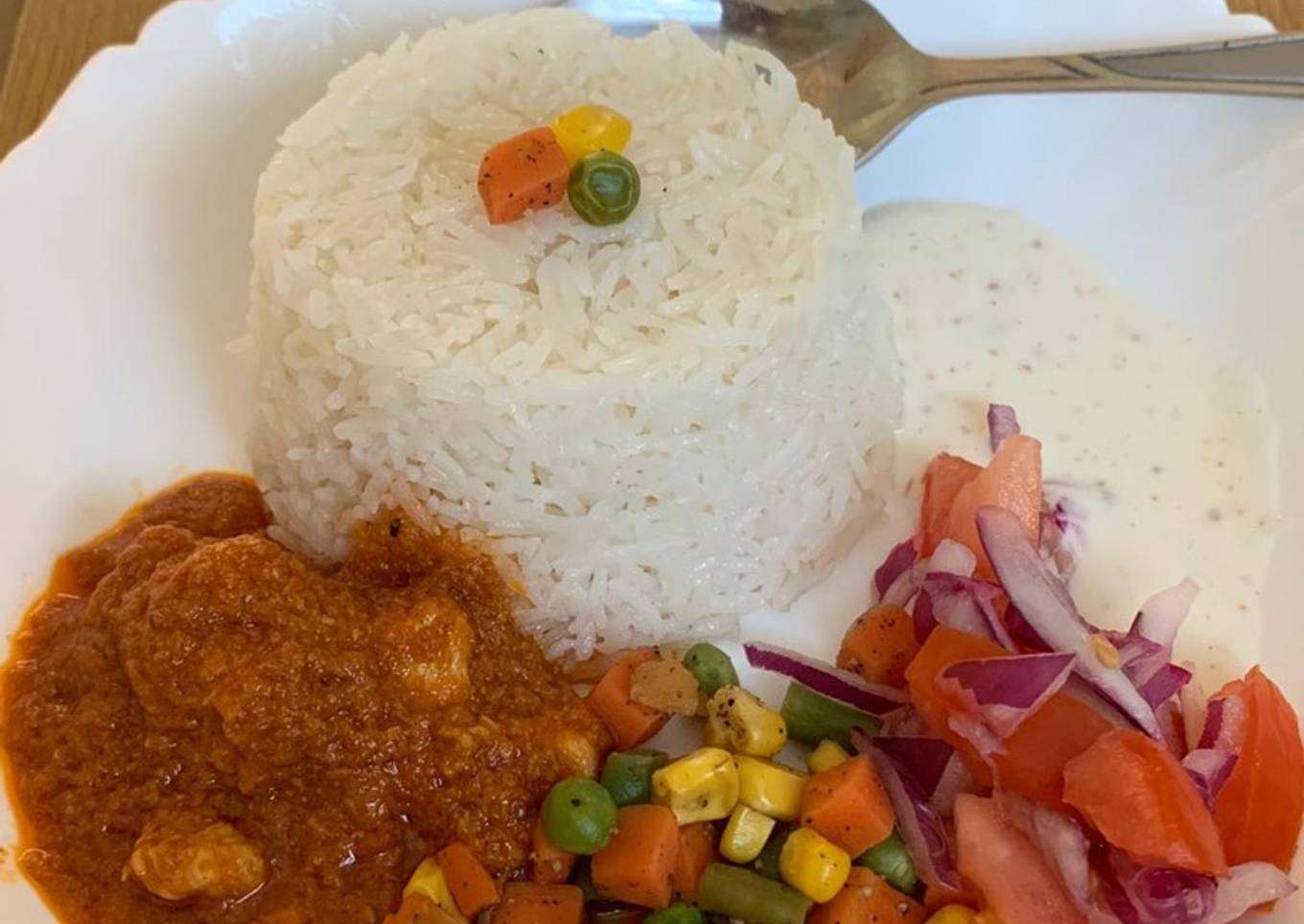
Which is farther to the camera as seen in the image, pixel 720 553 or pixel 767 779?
pixel 720 553

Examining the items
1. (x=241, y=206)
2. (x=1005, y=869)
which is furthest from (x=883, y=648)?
Result: (x=241, y=206)

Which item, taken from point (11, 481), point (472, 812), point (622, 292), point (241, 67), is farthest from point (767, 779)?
point (241, 67)

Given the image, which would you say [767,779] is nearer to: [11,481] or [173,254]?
[11,481]

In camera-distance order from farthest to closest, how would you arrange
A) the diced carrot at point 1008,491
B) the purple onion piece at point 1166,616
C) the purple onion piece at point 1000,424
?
the purple onion piece at point 1000,424, the diced carrot at point 1008,491, the purple onion piece at point 1166,616

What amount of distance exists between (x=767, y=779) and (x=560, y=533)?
0.70 meters

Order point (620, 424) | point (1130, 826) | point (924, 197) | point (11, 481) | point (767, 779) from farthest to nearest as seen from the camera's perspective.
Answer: point (924, 197) → point (11, 481) → point (620, 424) → point (767, 779) → point (1130, 826)

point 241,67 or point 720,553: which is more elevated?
point 241,67

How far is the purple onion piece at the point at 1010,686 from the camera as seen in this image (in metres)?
2.43

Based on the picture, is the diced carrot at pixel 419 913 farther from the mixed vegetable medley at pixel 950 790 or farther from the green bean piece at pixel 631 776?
the green bean piece at pixel 631 776

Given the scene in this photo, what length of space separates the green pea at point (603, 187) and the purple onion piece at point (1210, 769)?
1.55m

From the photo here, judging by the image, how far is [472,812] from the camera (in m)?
2.67

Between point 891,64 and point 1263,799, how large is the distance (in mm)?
2167

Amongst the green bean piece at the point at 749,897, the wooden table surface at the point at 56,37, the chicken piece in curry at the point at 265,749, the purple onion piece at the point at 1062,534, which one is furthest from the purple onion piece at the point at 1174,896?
the wooden table surface at the point at 56,37

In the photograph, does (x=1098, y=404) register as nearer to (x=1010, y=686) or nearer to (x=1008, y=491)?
(x=1008, y=491)
